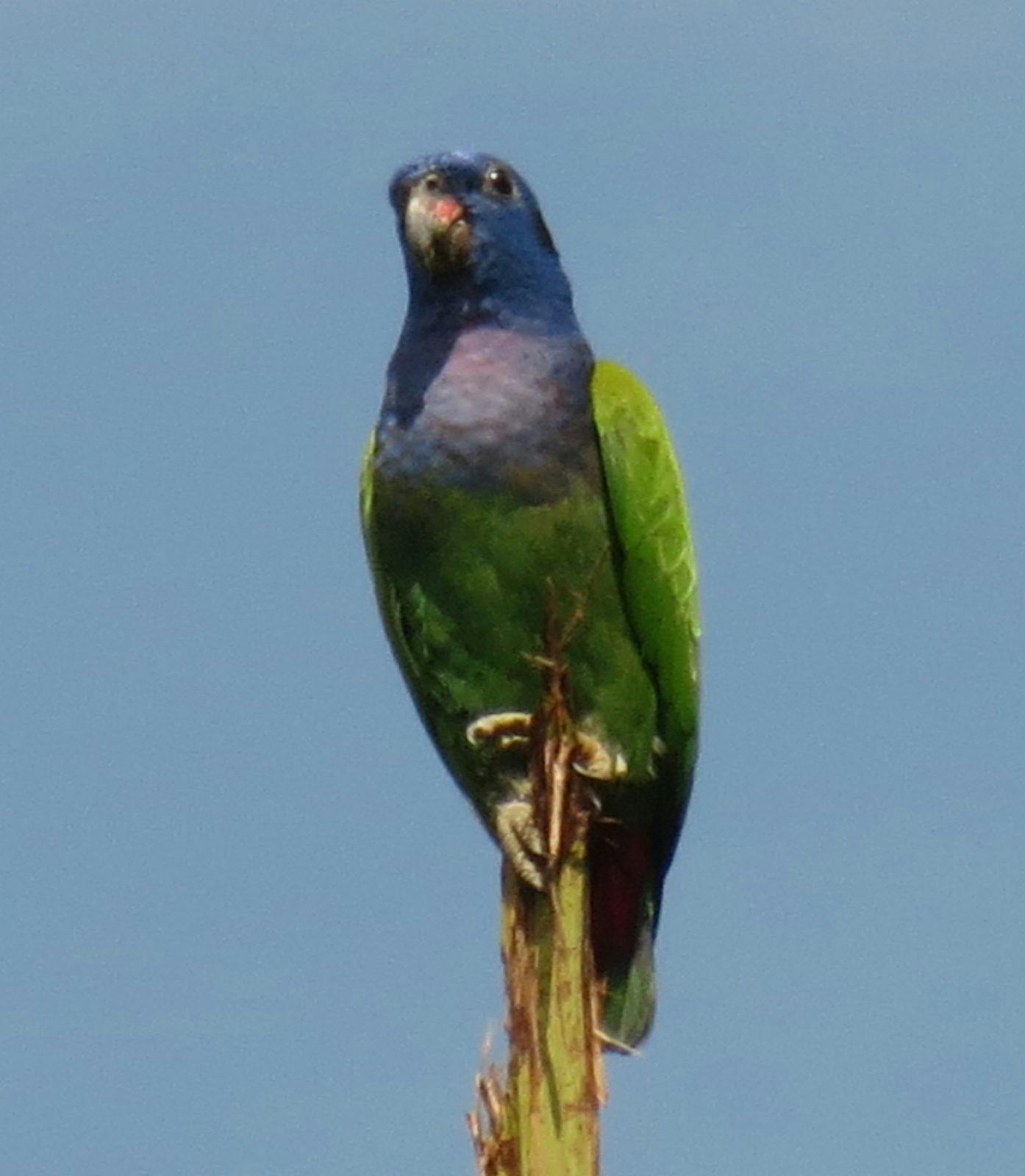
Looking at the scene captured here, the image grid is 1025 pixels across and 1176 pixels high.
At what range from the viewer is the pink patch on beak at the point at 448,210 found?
682 centimetres

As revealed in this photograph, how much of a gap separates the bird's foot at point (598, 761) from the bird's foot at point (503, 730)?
0.17 m

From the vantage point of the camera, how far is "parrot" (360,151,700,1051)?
6246 millimetres

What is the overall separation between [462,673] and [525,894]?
1590 mm

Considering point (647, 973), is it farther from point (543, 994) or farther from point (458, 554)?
point (543, 994)

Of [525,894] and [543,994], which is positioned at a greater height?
[525,894]

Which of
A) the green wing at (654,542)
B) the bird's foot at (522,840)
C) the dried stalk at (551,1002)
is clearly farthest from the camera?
the green wing at (654,542)

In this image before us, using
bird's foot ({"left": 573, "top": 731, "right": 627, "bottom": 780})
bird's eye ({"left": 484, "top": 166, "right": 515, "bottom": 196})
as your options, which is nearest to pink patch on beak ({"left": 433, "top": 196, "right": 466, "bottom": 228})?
bird's eye ({"left": 484, "top": 166, "right": 515, "bottom": 196})

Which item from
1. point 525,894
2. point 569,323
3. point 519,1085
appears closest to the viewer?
point 519,1085

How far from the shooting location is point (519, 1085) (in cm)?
408

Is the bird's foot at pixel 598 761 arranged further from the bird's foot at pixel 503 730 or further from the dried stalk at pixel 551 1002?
the dried stalk at pixel 551 1002

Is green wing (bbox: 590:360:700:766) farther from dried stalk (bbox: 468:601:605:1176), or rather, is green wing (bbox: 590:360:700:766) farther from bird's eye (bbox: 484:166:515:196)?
dried stalk (bbox: 468:601:605:1176)

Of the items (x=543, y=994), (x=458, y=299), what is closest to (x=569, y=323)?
(x=458, y=299)

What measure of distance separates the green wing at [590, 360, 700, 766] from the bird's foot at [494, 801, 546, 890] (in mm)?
737

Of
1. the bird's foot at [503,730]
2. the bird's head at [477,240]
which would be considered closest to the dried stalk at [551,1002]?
the bird's foot at [503,730]
